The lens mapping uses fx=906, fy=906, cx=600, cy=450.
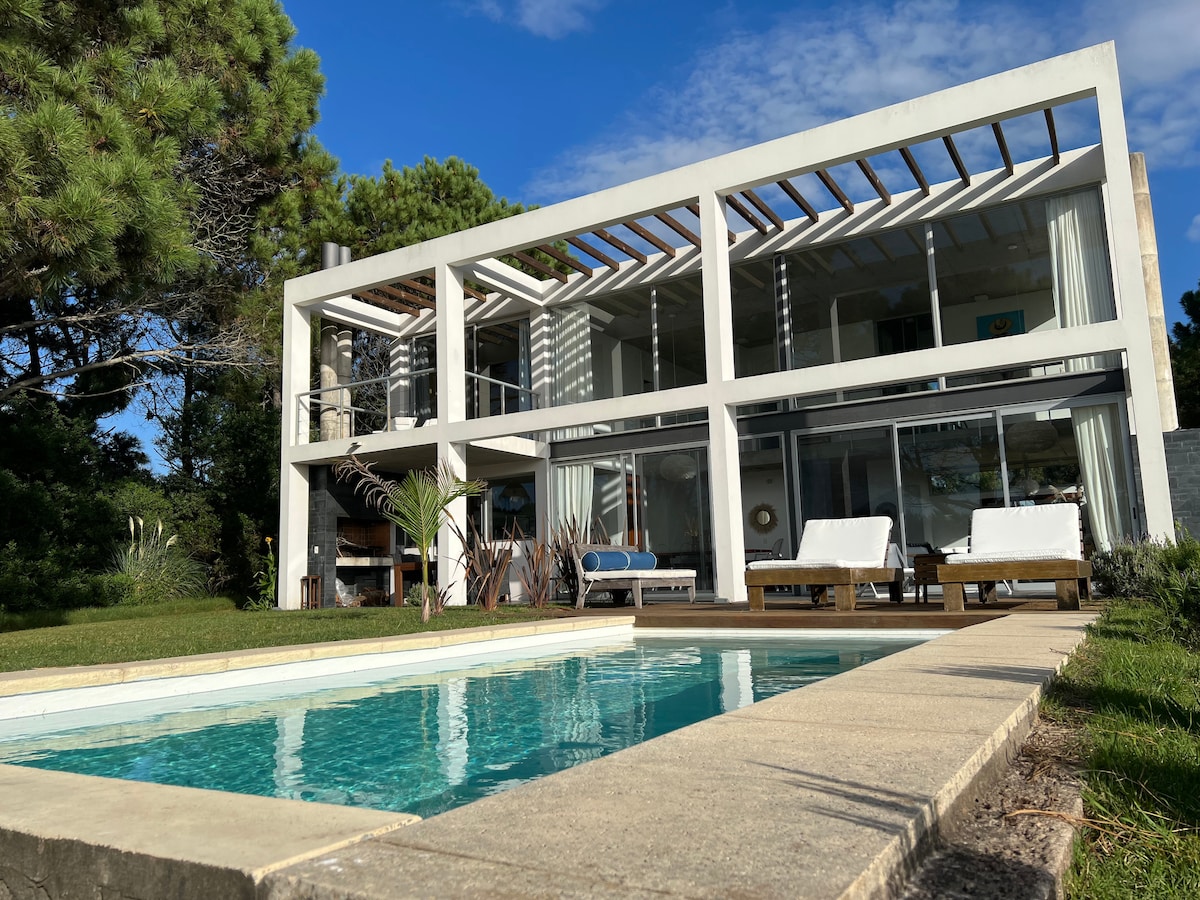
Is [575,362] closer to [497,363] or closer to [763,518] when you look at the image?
[497,363]

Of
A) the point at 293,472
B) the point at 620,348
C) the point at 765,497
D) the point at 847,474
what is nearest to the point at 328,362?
the point at 293,472

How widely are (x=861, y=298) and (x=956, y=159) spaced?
275 cm

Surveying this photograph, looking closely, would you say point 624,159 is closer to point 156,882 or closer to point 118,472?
point 118,472

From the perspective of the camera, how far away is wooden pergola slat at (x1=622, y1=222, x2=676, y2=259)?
505 inches

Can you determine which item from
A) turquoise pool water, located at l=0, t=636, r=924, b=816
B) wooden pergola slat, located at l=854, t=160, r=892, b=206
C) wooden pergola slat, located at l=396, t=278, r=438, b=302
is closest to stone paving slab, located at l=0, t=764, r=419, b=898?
turquoise pool water, located at l=0, t=636, r=924, b=816

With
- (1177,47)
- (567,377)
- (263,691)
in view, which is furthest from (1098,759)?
(1177,47)

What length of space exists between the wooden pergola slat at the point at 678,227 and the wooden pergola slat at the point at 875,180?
8.45 feet

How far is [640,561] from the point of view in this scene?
11867 millimetres

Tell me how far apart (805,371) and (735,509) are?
182 centimetres

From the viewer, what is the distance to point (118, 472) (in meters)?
19.7

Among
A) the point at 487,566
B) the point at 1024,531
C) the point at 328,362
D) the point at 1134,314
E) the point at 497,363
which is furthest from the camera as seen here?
the point at 328,362

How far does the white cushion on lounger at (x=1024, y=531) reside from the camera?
8.18 metres

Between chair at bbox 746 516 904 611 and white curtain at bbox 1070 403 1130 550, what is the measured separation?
2.60 meters

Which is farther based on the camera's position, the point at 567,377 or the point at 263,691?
the point at 567,377
